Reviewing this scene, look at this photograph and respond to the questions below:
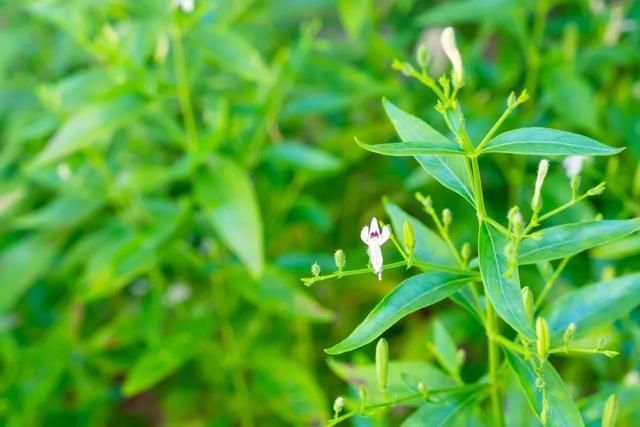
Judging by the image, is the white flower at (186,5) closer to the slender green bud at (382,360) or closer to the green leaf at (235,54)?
the green leaf at (235,54)

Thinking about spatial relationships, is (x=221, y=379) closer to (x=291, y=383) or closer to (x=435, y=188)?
(x=291, y=383)

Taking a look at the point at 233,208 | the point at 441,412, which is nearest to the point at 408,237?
the point at 441,412

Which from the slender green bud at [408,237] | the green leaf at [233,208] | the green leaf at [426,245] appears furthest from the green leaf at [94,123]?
the slender green bud at [408,237]

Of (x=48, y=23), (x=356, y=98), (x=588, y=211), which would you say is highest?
(x=48, y=23)

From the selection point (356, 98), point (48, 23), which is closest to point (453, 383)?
point (356, 98)

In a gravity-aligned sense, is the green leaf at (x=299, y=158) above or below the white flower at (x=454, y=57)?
below

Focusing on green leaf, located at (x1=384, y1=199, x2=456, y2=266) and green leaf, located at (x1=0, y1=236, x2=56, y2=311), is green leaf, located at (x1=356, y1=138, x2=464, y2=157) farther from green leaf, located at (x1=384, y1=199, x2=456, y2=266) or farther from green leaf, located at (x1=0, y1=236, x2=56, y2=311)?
green leaf, located at (x1=0, y1=236, x2=56, y2=311)

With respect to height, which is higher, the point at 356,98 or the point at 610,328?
the point at 356,98

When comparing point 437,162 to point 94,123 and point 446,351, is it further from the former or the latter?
point 94,123
